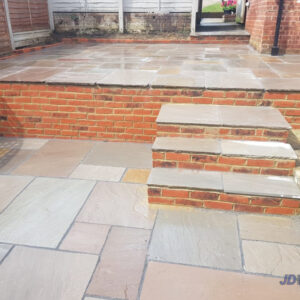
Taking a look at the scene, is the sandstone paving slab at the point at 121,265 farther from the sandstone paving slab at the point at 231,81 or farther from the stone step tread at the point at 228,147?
the sandstone paving slab at the point at 231,81

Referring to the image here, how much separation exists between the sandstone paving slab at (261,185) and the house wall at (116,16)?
18.6 ft

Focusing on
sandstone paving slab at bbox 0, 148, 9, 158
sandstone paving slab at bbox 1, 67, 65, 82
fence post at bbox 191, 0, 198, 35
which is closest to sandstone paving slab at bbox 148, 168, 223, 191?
sandstone paving slab at bbox 0, 148, 9, 158

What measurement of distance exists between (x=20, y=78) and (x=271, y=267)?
10.5 ft

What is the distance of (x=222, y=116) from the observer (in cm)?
270

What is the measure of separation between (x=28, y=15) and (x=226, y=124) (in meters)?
5.67

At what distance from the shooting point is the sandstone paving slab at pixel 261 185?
2084 mm

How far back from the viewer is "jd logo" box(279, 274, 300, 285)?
1.57 meters

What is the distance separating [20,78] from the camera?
3.44 m

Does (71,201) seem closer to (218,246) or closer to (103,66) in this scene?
(218,246)

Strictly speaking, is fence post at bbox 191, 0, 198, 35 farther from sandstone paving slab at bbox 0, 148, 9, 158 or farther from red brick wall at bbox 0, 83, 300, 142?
sandstone paving slab at bbox 0, 148, 9, 158

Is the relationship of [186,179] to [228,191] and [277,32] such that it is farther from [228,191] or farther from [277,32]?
[277,32]

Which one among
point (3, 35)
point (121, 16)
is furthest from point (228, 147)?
point (121, 16)

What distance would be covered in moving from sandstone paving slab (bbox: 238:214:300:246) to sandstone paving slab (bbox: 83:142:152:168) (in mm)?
1084

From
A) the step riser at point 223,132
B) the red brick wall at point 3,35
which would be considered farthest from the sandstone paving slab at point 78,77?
the red brick wall at point 3,35
